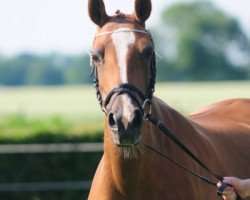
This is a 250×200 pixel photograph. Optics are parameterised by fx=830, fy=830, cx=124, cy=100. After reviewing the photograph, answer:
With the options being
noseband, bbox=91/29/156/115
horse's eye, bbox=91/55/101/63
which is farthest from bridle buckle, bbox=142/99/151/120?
horse's eye, bbox=91/55/101/63

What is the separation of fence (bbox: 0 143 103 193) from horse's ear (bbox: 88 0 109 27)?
673 cm

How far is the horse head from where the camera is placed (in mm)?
4410

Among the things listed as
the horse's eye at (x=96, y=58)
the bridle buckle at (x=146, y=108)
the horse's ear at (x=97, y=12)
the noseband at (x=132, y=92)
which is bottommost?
the bridle buckle at (x=146, y=108)

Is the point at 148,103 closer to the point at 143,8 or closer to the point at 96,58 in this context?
the point at 96,58

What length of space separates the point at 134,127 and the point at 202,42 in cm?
8525

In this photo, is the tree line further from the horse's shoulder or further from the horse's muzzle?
the horse's muzzle

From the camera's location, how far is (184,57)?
8206cm

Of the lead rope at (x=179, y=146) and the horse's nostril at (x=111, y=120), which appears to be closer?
the horse's nostril at (x=111, y=120)

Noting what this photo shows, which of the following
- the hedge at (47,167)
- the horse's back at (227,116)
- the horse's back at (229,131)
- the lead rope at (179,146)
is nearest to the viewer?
the lead rope at (179,146)

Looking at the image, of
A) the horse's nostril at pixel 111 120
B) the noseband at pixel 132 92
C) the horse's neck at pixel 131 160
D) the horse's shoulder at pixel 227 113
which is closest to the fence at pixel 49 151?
the horse's shoulder at pixel 227 113

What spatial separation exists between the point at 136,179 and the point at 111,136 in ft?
1.16

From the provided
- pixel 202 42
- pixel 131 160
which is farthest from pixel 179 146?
pixel 202 42

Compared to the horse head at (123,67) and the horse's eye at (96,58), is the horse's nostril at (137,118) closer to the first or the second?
the horse head at (123,67)

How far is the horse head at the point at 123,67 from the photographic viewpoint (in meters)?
4.41
